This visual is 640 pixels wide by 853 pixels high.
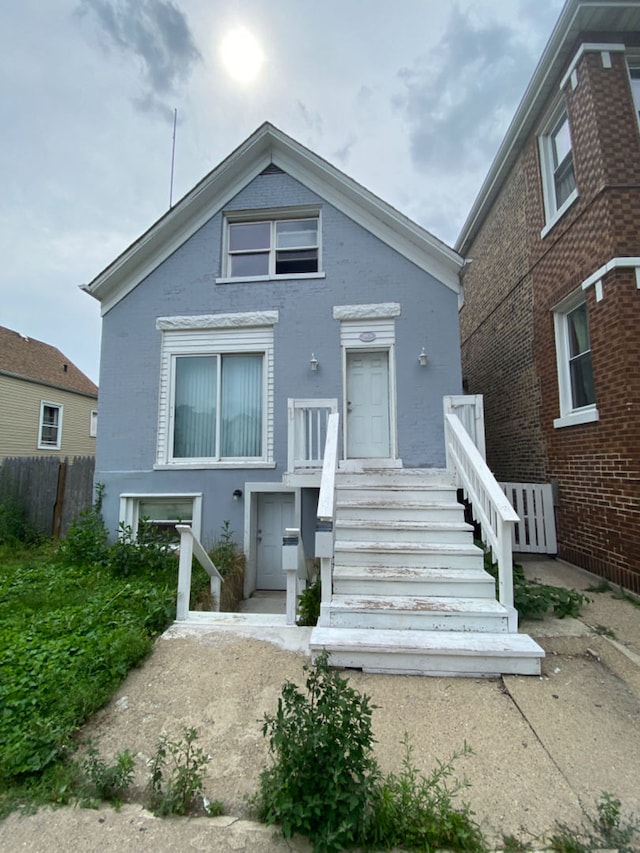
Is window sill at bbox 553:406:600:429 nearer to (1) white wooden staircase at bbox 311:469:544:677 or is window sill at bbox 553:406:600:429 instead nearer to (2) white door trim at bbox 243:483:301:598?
(1) white wooden staircase at bbox 311:469:544:677

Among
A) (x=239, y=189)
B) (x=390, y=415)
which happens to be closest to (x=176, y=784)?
(x=390, y=415)

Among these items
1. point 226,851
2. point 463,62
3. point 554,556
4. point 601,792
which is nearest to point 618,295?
point 554,556

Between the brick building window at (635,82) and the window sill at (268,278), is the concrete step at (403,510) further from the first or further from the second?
the brick building window at (635,82)

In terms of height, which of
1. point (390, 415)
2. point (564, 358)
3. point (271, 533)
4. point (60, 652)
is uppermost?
point (564, 358)

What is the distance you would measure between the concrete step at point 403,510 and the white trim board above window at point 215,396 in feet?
8.78

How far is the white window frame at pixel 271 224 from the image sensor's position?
746cm

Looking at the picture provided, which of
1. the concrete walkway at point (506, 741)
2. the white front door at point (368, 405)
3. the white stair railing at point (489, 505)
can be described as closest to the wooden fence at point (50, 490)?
the white front door at point (368, 405)

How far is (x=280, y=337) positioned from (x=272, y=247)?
1.95m

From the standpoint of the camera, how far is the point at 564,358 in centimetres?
638

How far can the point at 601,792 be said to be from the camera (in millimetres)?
2043

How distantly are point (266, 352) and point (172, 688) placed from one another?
18.2ft

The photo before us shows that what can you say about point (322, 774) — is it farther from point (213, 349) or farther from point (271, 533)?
point (213, 349)

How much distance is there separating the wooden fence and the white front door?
593cm

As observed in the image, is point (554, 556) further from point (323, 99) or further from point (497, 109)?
point (497, 109)
